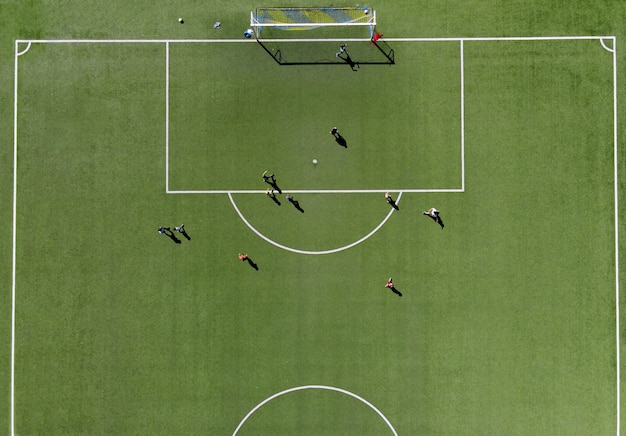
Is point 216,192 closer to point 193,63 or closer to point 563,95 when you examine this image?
point 193,63

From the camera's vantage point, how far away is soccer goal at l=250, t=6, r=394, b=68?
13.7 m

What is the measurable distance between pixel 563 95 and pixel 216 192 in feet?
31.4

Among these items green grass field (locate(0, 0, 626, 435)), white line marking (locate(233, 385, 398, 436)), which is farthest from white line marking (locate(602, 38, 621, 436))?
white line marking (locate(233, 385, 398, 436))

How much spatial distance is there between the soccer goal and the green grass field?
37cm

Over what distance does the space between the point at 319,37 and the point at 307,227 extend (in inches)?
200

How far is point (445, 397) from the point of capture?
13547 millimetres

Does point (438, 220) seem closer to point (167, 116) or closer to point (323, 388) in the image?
point (323, 388)

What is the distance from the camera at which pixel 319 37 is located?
45.1 feet

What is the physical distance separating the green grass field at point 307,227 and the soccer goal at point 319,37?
37cm

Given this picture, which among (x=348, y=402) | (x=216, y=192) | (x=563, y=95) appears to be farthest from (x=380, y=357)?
(x=563, y=95)

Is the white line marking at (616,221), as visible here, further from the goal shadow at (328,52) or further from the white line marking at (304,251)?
the goal shadow at (328,52)

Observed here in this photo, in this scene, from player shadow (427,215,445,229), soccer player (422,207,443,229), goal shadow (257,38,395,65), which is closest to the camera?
soccer player (422,207,443,229)

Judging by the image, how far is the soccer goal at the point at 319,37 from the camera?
A: 44.9ft

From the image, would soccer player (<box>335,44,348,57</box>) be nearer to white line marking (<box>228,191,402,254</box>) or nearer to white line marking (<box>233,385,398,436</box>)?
white line marking (<box>228,191,402,254</box>)
